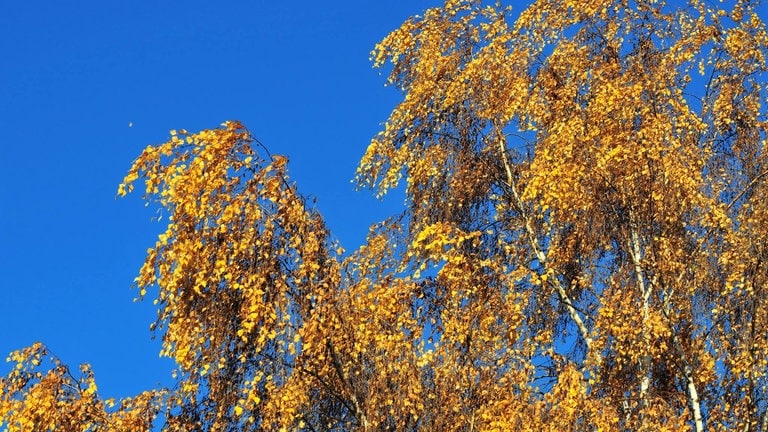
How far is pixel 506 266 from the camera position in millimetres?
14656

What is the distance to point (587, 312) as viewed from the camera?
1353 cm

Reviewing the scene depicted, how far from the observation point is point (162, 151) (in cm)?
1222

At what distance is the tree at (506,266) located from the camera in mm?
11859

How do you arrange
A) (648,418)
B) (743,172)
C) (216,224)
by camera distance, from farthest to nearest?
(743,172) → (216,224) → (648,418)

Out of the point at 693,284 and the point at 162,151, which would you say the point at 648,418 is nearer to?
the point at 693,284

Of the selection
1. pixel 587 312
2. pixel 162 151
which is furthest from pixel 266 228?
pixel 587 312

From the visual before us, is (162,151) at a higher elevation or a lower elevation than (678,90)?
lower

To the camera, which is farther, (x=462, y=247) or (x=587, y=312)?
(x=462, y=247)

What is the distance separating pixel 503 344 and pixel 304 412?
2414 millimetres

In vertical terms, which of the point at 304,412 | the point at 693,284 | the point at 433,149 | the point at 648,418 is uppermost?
the point at 433,149

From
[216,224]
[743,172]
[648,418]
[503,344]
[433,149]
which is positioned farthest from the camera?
[433,149]

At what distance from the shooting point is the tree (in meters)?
11.9

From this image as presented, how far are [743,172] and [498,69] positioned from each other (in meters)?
3.66

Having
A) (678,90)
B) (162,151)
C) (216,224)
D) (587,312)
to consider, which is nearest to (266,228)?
(216,224)
